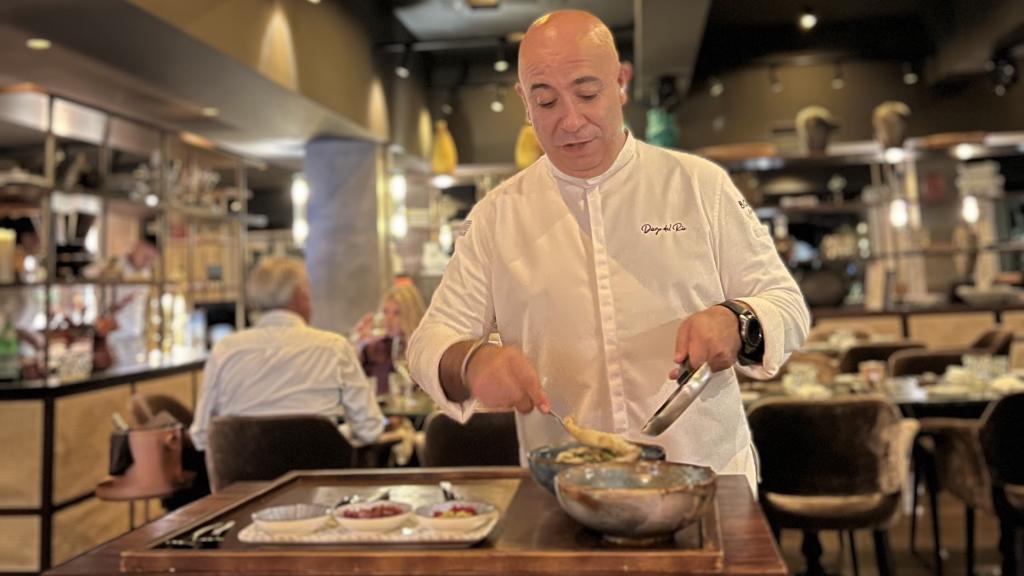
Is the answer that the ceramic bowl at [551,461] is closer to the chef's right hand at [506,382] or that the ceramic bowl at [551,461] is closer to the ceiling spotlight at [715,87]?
the chef's right hand at [506,382]

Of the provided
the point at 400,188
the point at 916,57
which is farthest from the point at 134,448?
the point at 916,57

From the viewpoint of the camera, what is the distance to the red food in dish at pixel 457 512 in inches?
47.8

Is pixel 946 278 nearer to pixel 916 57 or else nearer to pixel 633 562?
pixel 916 57

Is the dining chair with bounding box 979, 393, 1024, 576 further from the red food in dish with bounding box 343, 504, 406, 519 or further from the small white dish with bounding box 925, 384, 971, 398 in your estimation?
the red food in dish with bounding box 343, 504, 406, 519

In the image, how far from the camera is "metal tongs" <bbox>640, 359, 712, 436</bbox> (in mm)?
1243

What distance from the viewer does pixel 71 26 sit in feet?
13.7

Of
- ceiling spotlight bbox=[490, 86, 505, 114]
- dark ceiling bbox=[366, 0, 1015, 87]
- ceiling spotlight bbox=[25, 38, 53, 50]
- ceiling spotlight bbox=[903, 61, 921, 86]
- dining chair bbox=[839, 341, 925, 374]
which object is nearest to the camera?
ceiling spotlight bbox=[25, 38, 53, 50]

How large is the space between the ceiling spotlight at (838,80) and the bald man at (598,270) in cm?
855

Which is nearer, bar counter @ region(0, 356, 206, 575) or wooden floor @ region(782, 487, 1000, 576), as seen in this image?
wooden floor @ region(782, 487, 1000, 576)

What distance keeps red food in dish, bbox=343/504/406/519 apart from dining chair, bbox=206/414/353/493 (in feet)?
5.51

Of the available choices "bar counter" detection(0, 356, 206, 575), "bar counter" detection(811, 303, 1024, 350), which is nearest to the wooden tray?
"bar counter" detection(0, 356, 206, 575)

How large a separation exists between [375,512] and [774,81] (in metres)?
9.03

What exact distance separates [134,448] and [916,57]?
8.83m

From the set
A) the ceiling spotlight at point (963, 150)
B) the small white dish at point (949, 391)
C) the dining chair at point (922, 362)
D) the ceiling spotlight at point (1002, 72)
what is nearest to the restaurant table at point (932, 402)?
the small white dish at point (949, 391)
